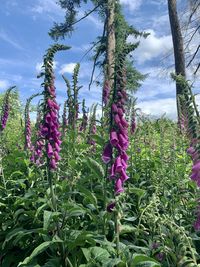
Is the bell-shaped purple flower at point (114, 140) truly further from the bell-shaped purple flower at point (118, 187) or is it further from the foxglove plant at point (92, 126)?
the foxglove plant at point (92, 126)

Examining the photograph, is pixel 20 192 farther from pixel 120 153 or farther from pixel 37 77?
pixel 120 153

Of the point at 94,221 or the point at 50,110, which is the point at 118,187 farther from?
the point at 50,110

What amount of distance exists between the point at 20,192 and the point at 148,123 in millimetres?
2936

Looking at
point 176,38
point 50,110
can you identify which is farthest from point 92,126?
point 176,38

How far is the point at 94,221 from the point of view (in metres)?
3.98

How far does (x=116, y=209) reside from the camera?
3475 millimetres

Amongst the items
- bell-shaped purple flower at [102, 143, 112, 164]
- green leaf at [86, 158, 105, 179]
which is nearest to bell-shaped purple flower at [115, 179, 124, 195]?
bell-shaped purple flower at [102, 143, 112, 164]

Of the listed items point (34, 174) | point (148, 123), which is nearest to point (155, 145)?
point (148, 123)

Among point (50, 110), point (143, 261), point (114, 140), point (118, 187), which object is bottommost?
point (143, 261)

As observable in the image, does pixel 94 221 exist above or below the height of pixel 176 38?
below

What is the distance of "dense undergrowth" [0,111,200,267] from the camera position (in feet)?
11.3

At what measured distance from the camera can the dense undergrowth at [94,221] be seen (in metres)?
3.45

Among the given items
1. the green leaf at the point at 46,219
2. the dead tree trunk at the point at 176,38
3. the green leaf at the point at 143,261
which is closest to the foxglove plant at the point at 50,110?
the green leaf at the point at 46,219

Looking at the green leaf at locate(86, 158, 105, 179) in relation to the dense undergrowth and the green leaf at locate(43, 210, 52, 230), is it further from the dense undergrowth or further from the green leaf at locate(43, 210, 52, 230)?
the green leaf at locate(43, 210, 52, 230)
